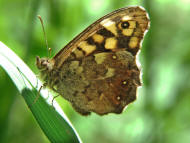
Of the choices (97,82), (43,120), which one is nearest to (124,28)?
(97,82)

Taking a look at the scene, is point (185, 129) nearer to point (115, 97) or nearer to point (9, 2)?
point (115, 97)

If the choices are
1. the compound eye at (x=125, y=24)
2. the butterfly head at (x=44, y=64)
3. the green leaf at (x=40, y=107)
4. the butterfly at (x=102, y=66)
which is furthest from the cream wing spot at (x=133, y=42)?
the green leaf at (x=40, y=107)

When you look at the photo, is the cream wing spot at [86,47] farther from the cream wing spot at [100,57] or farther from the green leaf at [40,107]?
the green leaf at [40,107]

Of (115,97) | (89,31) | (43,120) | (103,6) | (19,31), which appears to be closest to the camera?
(43,120)

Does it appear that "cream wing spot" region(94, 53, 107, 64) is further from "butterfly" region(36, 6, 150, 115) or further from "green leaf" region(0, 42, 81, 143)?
"green leaf" region(0, 42, 81, 143)

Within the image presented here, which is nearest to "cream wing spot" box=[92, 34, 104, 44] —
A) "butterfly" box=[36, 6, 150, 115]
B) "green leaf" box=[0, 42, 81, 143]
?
"butterfly" box=[36, 6, 150, 115]

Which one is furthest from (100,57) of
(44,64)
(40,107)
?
(40,107)
